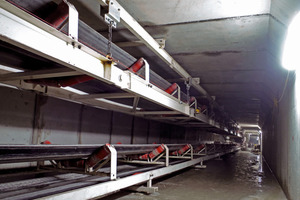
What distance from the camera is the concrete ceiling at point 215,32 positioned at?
7.79 ft

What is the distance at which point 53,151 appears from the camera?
81.4 inches

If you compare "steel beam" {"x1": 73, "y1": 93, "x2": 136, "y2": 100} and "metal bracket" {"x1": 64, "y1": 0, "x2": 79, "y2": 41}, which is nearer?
"metal bracket" {"x1": 64, "y1": 0, "x2": 79, "y2": 41}

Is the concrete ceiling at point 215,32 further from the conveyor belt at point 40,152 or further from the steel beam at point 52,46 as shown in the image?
the conveyor belt at point 40,152

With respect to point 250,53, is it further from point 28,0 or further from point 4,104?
point 4,104

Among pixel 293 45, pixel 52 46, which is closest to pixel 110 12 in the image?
pixel 52 46

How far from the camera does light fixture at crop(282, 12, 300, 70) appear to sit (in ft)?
7.03

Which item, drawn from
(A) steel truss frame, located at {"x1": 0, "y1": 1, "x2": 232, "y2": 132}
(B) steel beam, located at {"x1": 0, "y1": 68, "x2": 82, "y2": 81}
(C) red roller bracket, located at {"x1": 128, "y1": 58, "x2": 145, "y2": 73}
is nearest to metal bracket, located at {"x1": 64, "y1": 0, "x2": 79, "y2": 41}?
(A) steel truss frame, located at {"x1": 0, "y1": 1, "x2": 232, "y2": 132}

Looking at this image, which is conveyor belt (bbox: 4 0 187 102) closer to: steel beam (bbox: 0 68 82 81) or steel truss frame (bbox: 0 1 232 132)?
steel truss frame (bbox: 0 1 232 132)

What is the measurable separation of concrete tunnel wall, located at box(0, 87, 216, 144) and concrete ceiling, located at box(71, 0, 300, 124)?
117 centimetres

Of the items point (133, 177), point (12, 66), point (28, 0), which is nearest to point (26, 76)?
point (12, 66)

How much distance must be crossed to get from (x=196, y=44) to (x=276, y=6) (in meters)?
1.22

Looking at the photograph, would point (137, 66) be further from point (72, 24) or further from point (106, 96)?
point (72, 24)

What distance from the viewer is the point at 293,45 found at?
239cm

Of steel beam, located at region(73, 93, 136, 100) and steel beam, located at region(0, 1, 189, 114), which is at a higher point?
steel beam, located at region(0, 1, 189, 114)
